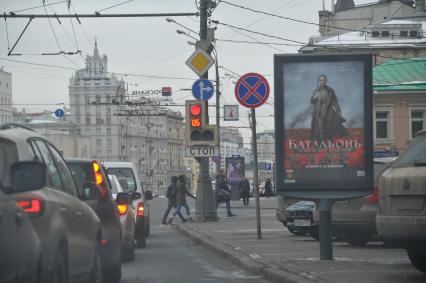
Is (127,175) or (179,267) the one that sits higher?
(127,175)

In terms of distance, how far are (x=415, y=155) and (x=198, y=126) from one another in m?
13.6

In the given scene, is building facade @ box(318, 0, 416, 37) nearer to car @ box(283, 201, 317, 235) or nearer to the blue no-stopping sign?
car @ box(283, 201, 317, 235)

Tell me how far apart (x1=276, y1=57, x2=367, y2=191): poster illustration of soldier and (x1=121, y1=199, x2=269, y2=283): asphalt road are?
181 cm

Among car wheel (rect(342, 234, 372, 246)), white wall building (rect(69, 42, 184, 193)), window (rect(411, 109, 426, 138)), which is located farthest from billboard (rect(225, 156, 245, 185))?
car wheel (rect(342, 234, 372, 246))

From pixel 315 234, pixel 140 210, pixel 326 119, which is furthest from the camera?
pixel 315 234

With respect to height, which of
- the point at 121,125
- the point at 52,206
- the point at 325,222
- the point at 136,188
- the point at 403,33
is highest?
the point at 403,33

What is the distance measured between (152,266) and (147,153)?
320 ft

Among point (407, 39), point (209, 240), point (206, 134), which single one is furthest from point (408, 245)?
point (407, 39)

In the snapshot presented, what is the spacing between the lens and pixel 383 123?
6475cm

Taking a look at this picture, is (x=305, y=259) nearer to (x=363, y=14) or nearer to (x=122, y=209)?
(x=122, y=209)

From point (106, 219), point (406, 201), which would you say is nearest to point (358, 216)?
point (406, 201)

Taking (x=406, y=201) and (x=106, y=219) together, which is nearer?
(x=406, y=201)

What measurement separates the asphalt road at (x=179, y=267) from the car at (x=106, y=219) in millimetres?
1253

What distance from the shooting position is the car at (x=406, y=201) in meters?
10.4
